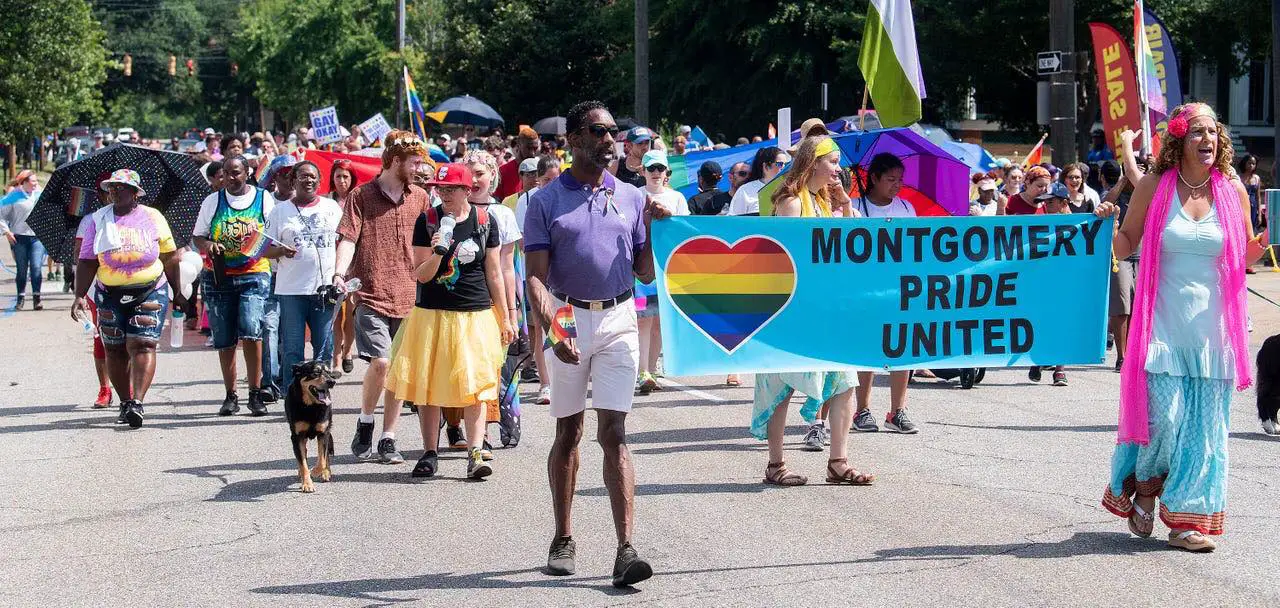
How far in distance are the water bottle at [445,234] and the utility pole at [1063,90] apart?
11.0m

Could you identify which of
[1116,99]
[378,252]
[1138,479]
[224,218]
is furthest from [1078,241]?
[1116,99]

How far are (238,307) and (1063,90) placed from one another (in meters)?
10.4

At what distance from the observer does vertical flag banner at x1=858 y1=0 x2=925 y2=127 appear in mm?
11031

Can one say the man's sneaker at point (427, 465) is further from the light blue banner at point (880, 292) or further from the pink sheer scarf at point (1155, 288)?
the pink sheer scarf at point (1155, 288)

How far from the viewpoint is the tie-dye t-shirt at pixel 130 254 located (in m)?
11.4

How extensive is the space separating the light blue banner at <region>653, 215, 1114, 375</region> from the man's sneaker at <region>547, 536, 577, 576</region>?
1315 mm

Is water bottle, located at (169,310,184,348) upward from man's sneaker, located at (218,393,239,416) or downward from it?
upward

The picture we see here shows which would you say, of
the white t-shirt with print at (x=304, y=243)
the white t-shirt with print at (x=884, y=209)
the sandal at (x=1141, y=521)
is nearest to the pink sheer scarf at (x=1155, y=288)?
the sandal at (x=1141, y=521)

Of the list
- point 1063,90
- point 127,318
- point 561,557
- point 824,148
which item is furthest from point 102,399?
point 1063,90

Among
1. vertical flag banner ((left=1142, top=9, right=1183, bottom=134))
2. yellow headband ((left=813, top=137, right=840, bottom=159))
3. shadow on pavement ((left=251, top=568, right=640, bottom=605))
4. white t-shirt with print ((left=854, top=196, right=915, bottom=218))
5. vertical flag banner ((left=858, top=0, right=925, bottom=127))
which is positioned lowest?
shadow on pavement ((left=251, top=568, right=640, bottom=605))

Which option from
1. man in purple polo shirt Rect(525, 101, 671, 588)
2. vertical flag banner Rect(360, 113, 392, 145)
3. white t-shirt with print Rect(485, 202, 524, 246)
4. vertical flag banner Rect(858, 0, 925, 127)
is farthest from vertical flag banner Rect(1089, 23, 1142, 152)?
man in purple polo shirt Rect(525, 101, 671, 588)

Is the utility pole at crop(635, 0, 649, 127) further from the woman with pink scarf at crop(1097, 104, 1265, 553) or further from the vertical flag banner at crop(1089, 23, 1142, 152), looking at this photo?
the woman with pink scarf at crop(1097, 104, 1265, 553)

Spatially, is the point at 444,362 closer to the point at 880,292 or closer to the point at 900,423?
the point at 880,292

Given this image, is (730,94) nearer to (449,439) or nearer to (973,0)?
(973,0)
